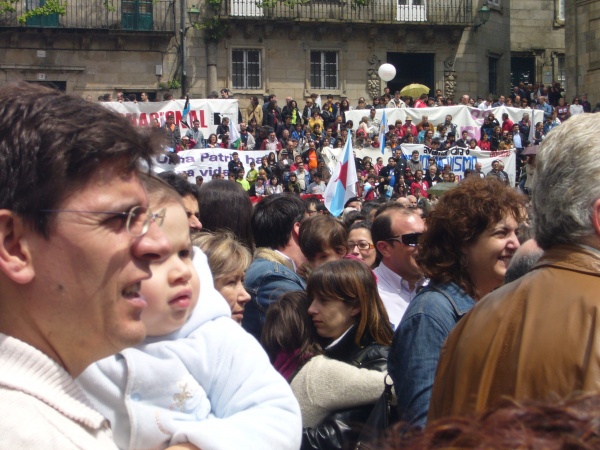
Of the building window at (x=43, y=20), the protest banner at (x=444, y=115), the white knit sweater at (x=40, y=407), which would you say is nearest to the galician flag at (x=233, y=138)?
the protest banner at (x=444, y=115)

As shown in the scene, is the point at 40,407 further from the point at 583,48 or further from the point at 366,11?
the point at 366,11

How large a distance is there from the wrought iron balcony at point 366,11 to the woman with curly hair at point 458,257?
2791cm

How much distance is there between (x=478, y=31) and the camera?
33250 mm

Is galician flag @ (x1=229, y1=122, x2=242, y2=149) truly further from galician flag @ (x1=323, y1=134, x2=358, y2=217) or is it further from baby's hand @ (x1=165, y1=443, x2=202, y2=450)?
baby's hand @ (x1=165, y1=443, x2=202, y2=450)

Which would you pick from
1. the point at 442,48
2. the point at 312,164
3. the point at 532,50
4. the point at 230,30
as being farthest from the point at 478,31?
the point at 312,164

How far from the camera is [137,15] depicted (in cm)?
3045

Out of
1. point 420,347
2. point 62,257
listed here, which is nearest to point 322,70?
point 420,347

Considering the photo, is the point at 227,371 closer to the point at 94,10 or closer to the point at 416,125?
the point at 416,125

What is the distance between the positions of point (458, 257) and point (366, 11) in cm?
2963

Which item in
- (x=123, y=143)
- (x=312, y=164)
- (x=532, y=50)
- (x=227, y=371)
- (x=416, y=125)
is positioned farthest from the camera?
(x=532, y=50)

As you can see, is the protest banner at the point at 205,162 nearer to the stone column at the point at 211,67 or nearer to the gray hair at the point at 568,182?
the stone column at the point at 211,67

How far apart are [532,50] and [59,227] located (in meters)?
36.3

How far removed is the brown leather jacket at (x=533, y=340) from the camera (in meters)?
2.11

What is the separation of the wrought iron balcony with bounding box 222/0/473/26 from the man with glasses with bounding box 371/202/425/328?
2661cm
